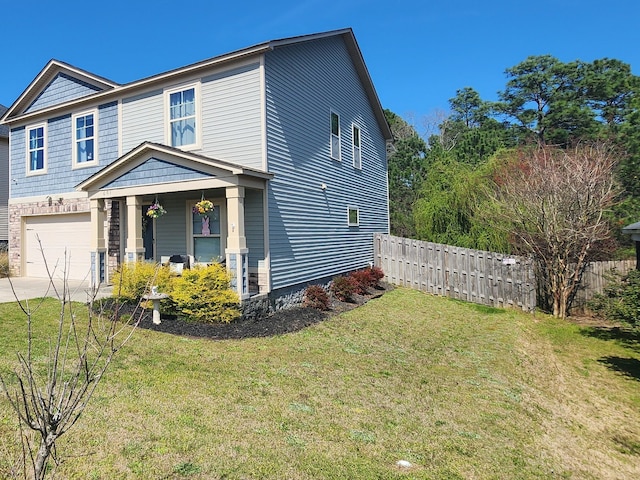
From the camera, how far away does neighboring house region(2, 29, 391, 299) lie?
9.62 m

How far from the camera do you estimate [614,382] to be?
21.8 feet

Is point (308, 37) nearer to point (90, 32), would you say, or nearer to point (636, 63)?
point (90, 32)

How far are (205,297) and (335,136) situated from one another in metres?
7.60

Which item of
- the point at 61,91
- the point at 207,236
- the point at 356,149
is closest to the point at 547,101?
the point at 356,149

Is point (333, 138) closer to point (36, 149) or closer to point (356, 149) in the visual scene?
point (356, 149)

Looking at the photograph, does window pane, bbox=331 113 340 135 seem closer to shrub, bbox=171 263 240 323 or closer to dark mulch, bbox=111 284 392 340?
dark mulch, bbox=111 284 392 340

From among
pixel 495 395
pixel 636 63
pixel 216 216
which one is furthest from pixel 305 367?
pixel 636 63

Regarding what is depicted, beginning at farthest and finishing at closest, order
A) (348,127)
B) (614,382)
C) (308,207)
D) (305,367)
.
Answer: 1. (348,127)
2. (308,207)
3. (614,382)
4. (305,367)

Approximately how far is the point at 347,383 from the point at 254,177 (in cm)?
515

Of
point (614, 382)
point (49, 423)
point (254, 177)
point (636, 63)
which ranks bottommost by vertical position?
point (614, 382)

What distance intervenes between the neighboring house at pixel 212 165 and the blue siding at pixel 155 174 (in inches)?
1.3

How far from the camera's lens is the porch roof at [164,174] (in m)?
8.67

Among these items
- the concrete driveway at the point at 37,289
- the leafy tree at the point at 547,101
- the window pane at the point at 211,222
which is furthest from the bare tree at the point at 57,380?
the leafy tree at the point at 547,101

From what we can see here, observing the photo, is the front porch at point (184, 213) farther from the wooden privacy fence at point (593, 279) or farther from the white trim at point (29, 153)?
the wooden privacy fence at point (593, 279)
